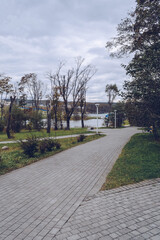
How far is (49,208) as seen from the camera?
4137 millimetres

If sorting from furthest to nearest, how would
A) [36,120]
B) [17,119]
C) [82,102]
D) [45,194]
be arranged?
[82,102]
[36,120]
[17,119]
[45,194]

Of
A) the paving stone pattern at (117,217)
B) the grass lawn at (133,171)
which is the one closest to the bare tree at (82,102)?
the grass lawn at (133,171)

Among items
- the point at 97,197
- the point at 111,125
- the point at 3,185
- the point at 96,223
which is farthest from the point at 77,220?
the point at 111,125

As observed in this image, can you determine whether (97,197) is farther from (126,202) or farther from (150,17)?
(150,17)

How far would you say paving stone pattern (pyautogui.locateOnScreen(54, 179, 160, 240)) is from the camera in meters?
3.19

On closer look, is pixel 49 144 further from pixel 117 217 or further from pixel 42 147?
pixel 117 217

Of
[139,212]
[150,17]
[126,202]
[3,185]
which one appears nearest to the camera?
[139,212]

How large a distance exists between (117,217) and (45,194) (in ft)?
6.75

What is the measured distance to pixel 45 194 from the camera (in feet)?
16.1

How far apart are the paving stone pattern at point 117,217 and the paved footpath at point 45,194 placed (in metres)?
0.19

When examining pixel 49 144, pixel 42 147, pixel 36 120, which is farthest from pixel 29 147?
pixel 36 120

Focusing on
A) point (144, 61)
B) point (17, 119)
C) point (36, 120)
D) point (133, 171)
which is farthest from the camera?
point (36, 120)

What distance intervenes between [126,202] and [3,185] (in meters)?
3.69

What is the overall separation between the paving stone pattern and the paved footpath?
0.61ft
